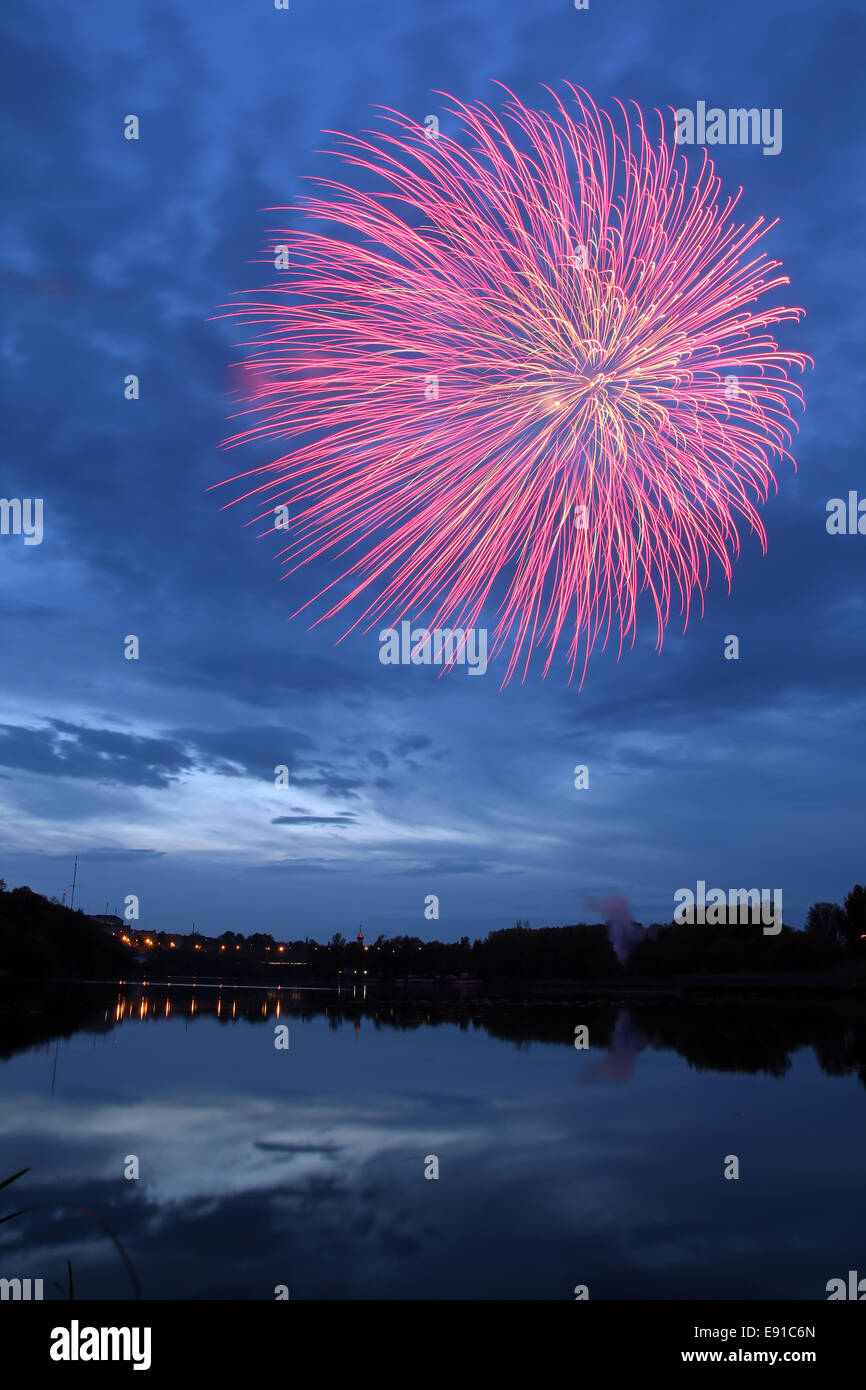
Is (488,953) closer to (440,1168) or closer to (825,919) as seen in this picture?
(825,919)

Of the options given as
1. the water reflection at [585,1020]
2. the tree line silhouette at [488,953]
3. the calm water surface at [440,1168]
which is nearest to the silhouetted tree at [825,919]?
the tree line silhouette at [488,953]

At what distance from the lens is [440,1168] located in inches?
736

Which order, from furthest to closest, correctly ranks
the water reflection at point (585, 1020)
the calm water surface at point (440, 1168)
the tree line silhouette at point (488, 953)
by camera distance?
the tree line silhouette at point (488, 953)
the water reflection at point (585, 1020)
the calm water surface at point (440, 1168)

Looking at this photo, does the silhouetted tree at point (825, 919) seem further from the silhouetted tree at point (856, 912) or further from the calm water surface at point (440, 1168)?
the calm water surface at point (440, 1168)

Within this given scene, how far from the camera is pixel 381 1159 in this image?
1944 centimetres

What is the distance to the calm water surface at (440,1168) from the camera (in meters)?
13.3

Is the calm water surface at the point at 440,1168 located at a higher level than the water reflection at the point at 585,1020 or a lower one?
higher

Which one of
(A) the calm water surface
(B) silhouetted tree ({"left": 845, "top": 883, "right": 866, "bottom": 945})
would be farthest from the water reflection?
(B) silhouetted tree ({"left": 845, "top": 883, "right": 866, "bottom": 945})

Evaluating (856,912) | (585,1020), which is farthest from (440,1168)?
(856,912)

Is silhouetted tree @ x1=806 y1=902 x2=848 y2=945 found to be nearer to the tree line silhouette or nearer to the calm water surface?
the tree line silhouette

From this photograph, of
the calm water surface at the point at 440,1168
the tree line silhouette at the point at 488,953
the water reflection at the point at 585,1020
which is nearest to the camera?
the calm water surface at the point at 440,1168

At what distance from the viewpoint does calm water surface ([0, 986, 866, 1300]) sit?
1330cm

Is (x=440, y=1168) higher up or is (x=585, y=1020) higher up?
(x=440, y=1168)

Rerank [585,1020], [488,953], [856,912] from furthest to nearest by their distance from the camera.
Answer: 1. [488,953]
2. [856,912]
3. [585,1020]
